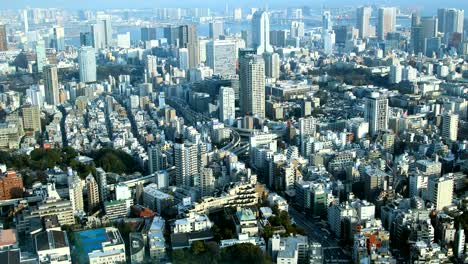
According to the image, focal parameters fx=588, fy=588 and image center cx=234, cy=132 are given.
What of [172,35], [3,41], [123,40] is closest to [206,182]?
[3,41]

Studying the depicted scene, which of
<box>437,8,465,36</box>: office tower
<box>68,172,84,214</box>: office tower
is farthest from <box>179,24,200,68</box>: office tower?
<box>68,172,84,214</box>: office tower

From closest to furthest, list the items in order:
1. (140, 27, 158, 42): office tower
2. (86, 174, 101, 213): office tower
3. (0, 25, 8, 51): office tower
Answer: (86, 174, 101, 213): office tower
(0, 25, 8, 51): office tower
(140, 27, 158, 42): office tower

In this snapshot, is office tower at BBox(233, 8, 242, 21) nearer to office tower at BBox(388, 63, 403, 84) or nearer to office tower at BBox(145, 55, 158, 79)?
office tower at BBox(145, 55, 158, 79)

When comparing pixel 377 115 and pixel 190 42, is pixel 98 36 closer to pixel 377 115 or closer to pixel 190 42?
pixel 190 42

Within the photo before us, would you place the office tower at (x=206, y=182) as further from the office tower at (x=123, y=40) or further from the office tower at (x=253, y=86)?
the office tower at (x=123, y=40)

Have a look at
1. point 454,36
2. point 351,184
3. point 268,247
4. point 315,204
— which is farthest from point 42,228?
point 454,36

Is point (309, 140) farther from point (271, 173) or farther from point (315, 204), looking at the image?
point (315, 204)

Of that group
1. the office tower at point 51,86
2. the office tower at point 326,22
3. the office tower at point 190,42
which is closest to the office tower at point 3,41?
the office tower at point 51,86
